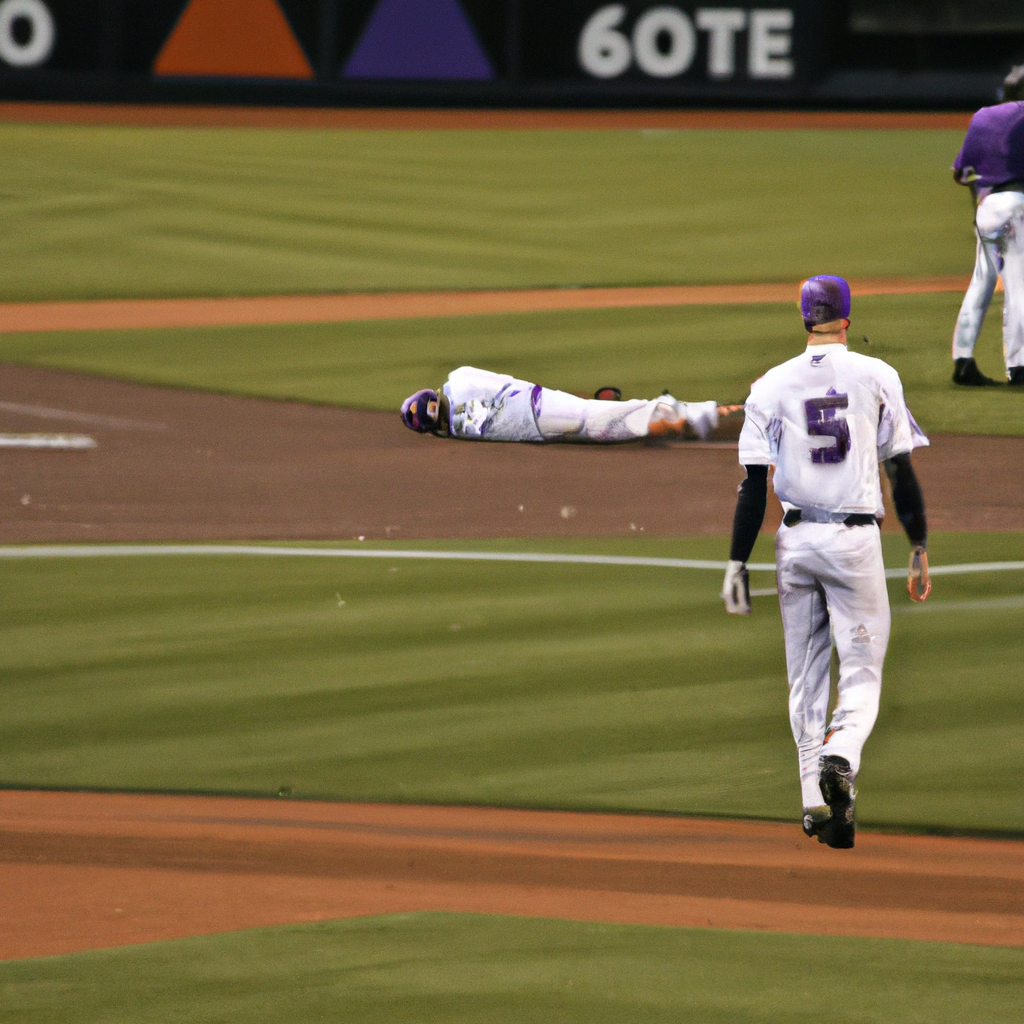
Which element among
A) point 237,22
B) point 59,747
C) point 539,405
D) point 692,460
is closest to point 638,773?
point 59,747

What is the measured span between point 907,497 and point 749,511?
0.54m

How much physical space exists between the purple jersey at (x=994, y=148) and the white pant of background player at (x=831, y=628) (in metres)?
6.68

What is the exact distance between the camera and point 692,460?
12.3 m

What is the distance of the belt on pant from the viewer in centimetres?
574

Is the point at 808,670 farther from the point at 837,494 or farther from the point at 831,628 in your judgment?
the point at 837,494

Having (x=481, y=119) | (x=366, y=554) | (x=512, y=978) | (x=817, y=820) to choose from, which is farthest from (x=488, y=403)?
(x=481, y=119)

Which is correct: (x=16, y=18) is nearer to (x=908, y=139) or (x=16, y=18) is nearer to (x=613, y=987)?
(x=908, y=139)

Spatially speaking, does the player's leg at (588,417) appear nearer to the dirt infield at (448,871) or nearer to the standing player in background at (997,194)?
the standing player in background at (997,194)

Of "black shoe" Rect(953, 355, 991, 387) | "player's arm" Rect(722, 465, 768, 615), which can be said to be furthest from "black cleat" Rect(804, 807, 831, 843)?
"black shoe" Rect(953, 355, 991, 387)

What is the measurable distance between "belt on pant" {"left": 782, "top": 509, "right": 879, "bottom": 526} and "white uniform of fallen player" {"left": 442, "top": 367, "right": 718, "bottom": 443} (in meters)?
4.68

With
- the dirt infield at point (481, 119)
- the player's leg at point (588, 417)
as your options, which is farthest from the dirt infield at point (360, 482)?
the dirt infield at point (481, 119)

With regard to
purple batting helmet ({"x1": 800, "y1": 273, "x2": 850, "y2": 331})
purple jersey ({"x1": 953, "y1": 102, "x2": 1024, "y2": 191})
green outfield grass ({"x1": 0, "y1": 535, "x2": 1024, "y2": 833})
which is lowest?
green outfield grass ({"x1": 0, "y1": 535, "x2": 1024, "y2": 833})

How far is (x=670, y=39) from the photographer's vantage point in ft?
84.7

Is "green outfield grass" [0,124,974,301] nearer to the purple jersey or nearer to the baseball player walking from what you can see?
the purple jersey
